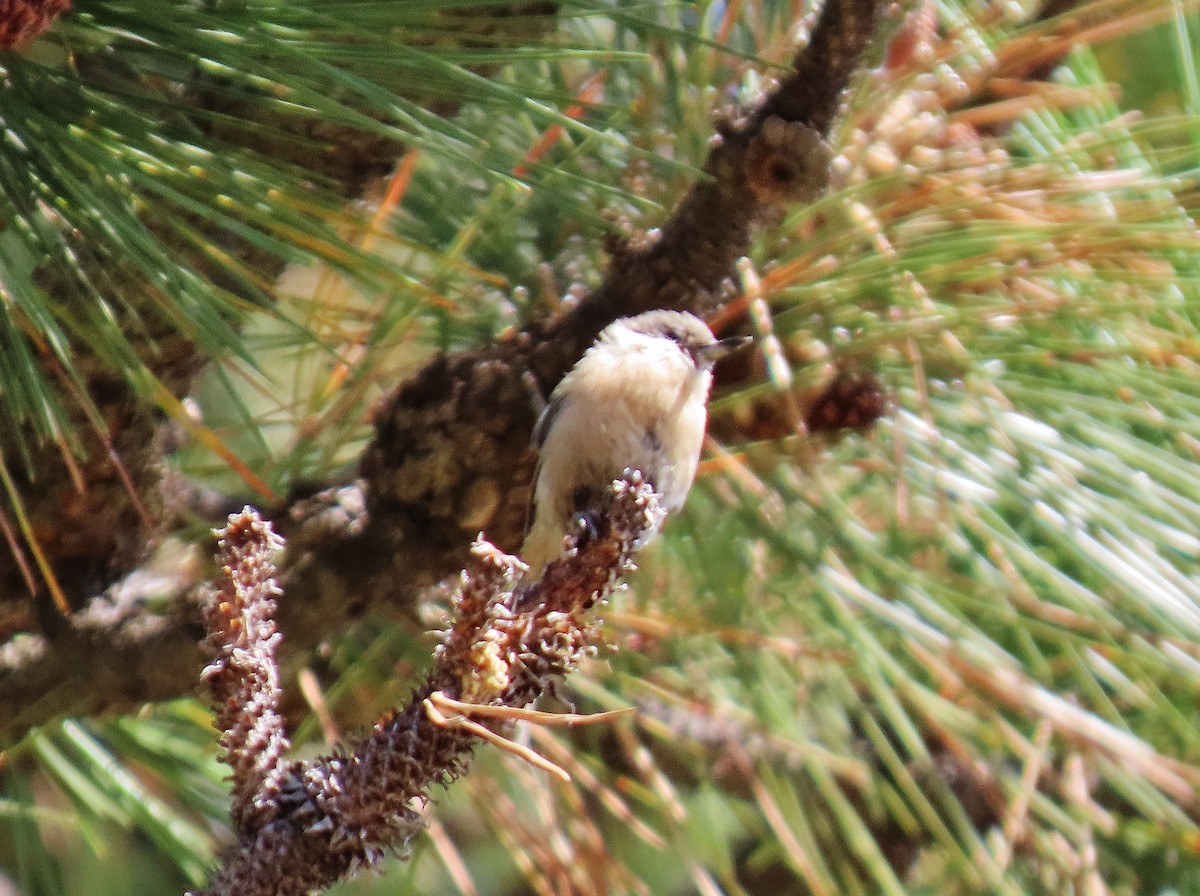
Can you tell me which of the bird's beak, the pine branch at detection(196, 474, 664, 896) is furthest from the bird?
the pine branch at detection(196, 474, 664, 896)

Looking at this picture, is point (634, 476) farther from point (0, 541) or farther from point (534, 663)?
point (0, 541)

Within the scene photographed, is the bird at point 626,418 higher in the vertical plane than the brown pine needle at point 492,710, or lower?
lower

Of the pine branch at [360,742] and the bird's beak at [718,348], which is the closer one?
the pine branch at [360,742]

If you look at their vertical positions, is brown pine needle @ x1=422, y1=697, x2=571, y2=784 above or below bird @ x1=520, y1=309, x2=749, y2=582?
above

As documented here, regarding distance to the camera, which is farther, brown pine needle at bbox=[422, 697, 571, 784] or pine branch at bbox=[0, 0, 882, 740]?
pine branch at bbox=[0, 0, 882, 740]

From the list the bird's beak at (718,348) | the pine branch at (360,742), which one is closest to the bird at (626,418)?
the bird's beak at (718,348)

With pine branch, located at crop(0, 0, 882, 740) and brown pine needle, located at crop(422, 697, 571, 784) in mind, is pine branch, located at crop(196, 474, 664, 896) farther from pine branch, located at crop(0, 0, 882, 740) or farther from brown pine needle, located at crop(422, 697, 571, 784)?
pine branch, located at crop(0, 0, 882, 740)

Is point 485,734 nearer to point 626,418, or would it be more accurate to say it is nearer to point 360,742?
point 360,742

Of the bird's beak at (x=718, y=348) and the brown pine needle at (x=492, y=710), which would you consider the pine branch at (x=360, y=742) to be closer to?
the brown pine needle at (x=492, y=710)

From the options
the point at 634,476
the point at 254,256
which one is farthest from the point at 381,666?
the point at 634,476
